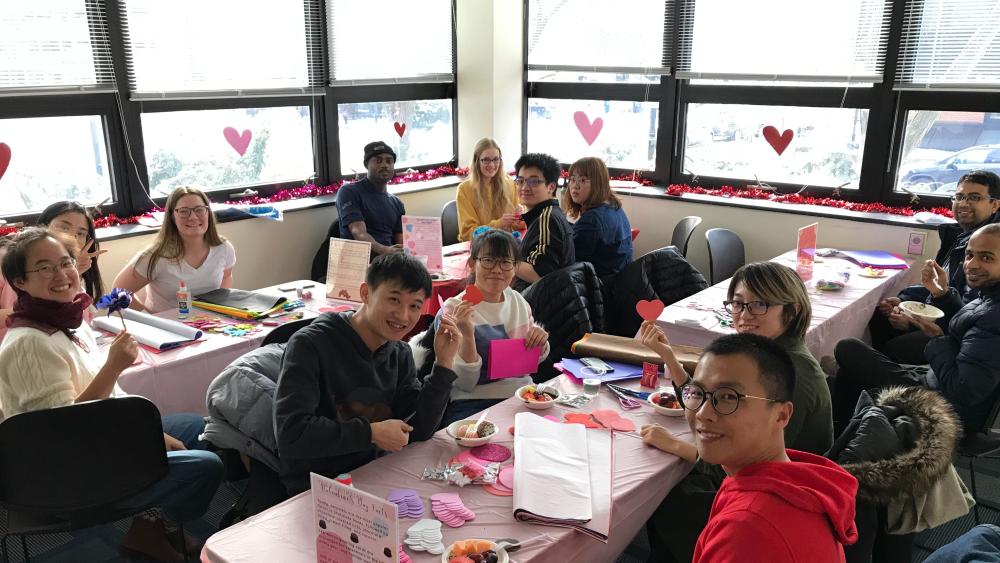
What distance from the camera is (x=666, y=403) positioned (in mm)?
2518

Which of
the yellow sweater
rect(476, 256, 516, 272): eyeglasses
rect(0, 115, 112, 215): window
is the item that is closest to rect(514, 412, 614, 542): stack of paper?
rect(476, 256, 516, 272): eyeglasses

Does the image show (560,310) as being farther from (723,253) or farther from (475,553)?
(475,553)

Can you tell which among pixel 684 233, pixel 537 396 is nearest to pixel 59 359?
pixel 537 396

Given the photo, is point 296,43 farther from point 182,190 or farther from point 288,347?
point 288,347

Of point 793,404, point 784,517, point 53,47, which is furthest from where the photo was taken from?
point 53,47

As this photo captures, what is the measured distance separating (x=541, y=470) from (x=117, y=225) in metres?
3.62

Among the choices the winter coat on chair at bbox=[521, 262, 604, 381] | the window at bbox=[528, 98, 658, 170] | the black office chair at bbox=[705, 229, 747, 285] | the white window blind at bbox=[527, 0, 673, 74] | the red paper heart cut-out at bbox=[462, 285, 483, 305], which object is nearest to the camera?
the red paper heart cut-out at bbox=[462, 285, 483, 305]

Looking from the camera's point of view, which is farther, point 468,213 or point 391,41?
point 391,41

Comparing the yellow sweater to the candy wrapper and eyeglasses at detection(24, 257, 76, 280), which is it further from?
the candy wrapper

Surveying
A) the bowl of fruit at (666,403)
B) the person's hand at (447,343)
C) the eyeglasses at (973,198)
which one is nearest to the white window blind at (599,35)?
the eyeglasses at (973,198)

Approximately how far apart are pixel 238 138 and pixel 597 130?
9.46ft

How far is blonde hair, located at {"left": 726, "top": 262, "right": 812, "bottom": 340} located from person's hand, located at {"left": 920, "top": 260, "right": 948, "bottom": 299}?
1.88 metres

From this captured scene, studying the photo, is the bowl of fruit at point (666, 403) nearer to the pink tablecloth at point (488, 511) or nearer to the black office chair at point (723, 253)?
the pink tablecloth at point (488, 511)

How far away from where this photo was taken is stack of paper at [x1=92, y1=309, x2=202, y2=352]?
301 cm
